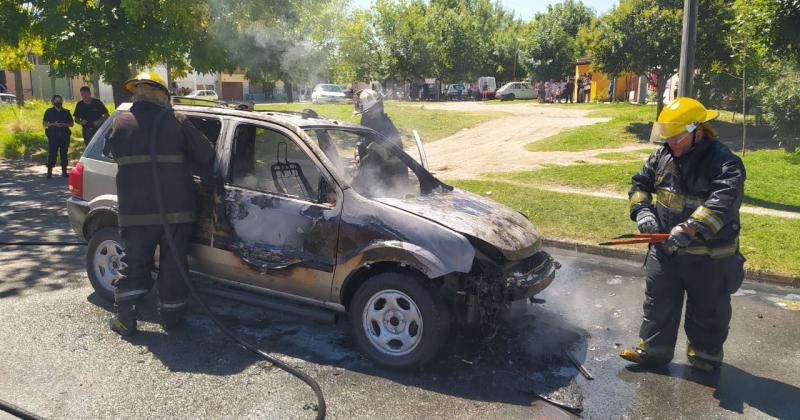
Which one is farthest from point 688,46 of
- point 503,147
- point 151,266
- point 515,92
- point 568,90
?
point 515,92

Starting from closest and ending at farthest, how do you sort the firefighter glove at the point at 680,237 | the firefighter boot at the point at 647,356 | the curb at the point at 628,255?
1. the firefighter glove at the point at 680,237
2. the firefighter boot at the point at 647,356
3. the curb at the point at 628,255

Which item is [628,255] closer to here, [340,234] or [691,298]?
[691,298]

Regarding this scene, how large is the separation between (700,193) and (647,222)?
0.38 meters

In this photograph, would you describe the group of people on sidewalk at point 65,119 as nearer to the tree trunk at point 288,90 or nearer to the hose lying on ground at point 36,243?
the tree trunk at point 288,90

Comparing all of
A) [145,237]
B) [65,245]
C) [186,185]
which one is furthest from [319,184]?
[65,245]

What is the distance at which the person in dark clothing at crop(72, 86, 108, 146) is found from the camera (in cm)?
1223

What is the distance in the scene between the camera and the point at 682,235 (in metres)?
3.88

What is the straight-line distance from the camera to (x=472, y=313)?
13.3ft

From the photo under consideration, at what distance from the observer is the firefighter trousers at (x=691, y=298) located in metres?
4.05

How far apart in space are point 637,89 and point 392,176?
37.0 meters

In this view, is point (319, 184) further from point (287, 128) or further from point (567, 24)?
point (567, 24)

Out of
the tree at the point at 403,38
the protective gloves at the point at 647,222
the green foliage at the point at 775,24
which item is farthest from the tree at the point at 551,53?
the protective gloves at the point at 647,222

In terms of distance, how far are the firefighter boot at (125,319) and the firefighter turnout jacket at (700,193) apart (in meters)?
3.83

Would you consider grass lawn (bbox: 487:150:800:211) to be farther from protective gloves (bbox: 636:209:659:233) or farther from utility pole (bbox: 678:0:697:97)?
protective gloves (bbox: 636:209:659:233)
